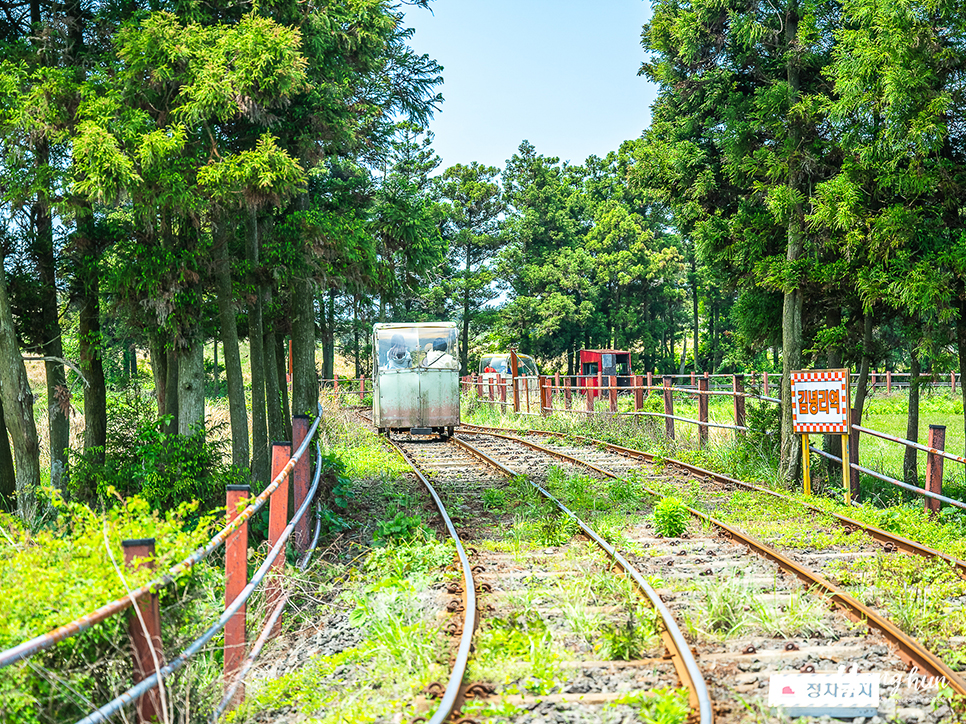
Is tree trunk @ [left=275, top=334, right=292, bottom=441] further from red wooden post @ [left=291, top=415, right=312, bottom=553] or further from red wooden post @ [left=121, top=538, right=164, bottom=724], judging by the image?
red wooden post @ [left=121, top=538, right=164, bottom=724]

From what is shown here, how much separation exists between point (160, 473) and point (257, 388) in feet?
15.3

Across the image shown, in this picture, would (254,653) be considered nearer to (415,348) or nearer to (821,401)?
(821,401)

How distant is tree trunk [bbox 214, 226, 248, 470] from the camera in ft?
44.5

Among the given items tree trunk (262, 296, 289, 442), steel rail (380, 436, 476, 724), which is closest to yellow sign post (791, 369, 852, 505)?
steel rail (380, 436, 476, 724)

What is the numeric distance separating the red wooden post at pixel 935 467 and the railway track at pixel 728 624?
2.27 m

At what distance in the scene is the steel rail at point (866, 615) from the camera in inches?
203

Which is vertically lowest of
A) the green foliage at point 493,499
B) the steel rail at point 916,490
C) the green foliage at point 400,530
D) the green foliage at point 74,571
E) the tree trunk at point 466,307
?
the green foliage at point 493,499

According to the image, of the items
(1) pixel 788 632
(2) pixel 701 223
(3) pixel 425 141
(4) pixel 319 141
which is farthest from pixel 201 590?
(3) pixel 425 141

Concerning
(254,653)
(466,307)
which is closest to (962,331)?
(254,653)

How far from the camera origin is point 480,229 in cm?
5169

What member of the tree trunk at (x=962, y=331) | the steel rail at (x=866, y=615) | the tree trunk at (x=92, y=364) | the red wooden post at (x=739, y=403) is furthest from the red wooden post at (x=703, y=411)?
the tree trunk at (x=92, y=364)

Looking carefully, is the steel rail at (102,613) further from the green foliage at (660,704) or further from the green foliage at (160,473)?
the green foliage at (160,473)

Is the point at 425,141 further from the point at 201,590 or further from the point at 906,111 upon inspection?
the point at 201,590

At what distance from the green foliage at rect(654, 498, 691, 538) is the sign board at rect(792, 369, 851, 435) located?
304 centimetres
